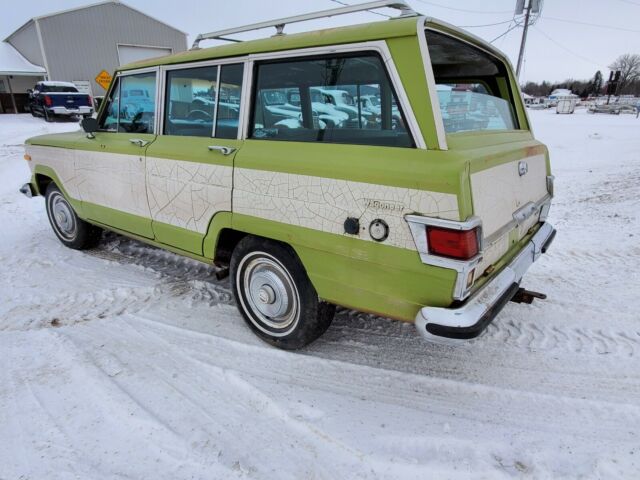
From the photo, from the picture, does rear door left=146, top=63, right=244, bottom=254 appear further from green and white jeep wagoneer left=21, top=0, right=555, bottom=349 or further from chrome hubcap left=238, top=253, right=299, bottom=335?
chrome hubcap left=238, top=253, right=299, bottom=335

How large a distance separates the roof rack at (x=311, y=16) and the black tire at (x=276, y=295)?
1504 mm

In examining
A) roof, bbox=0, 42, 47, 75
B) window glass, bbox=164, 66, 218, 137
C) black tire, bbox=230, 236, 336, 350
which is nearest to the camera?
black tire, bbox=230, 236, 336, 350

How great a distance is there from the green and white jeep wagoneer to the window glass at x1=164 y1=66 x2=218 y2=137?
0.04 feet

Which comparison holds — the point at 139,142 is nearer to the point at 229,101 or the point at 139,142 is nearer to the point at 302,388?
the point at 229,101

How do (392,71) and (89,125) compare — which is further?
(89,125)

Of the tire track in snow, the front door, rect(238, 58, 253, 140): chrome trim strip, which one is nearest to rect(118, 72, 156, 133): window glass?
the front door

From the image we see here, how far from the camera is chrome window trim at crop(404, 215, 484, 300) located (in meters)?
1.97

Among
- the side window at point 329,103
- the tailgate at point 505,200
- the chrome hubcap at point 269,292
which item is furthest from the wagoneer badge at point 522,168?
the chrome hubcap at point 269,292

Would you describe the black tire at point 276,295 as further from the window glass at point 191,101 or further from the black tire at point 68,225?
the black tire at point 68,225

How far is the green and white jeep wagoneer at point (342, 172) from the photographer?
2.07m

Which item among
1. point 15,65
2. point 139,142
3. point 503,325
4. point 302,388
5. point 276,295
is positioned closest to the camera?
point 302,388

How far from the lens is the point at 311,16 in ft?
8.94

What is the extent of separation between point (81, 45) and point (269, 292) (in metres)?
29.9

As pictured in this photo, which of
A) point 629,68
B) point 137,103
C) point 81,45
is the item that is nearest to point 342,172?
point 137,103
